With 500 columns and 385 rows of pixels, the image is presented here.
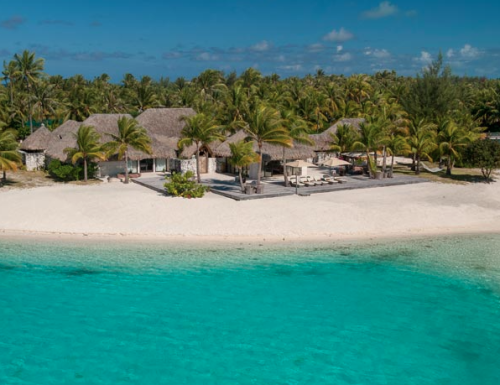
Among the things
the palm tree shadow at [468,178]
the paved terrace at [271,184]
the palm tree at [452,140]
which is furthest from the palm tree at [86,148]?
the palm tree shadow at [468,178]

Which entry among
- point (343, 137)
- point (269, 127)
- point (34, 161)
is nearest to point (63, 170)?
point (34, 161)

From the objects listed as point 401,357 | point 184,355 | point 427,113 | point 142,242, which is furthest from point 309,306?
point 427,113

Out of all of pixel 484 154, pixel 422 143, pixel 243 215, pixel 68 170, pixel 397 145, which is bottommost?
pixel 243 215

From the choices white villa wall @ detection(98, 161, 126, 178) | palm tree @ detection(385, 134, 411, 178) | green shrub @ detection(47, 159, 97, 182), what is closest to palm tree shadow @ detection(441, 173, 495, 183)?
palm tree @ detection(385, 134, 411, 178)

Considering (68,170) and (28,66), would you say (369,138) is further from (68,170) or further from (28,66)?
(28,66)

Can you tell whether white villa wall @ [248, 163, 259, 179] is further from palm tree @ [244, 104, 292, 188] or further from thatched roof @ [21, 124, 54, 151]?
thatched roof @ [21, 124, 54, 151]
